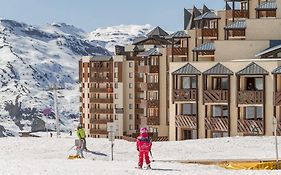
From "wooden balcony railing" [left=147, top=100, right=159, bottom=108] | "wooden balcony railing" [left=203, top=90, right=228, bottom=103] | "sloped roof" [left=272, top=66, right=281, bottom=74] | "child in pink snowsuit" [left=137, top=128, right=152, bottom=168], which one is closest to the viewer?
"child in pink snowsuit" [left=137, top=128, right=152, bottom=168]

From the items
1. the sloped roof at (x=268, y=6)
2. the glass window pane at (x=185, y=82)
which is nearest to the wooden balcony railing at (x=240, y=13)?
the sloped roof at (x=268, y=6)

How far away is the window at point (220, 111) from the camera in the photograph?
5753 cm

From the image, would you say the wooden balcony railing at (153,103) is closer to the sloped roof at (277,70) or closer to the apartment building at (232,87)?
the apartment building at (232,87)

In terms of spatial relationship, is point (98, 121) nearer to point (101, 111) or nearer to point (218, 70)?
point (101, 111)

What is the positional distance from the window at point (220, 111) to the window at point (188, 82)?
9.22 ft

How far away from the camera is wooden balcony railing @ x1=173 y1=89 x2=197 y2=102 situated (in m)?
58.5

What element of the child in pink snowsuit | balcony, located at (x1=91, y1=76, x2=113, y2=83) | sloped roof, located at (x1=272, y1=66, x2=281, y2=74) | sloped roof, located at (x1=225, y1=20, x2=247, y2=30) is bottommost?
the child in pink snowsuit

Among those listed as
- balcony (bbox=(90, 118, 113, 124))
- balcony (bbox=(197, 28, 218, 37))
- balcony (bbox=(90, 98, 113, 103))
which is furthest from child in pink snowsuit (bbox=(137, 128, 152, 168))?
balcony (bbox=(90, 118, 113, 124))

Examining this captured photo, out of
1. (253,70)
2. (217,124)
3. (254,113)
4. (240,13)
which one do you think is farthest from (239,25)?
(217,124)

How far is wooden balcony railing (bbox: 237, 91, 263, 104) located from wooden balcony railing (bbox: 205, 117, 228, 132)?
8.07 ft

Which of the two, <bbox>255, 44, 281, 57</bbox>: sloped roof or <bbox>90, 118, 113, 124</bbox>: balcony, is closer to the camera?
<bbox>255, 44, 281, 57</bbox>: sloped roof

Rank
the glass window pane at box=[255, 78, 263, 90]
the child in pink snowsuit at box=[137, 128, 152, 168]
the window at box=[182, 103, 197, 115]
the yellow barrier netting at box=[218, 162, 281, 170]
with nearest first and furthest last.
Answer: the child in pink snowsuit at box=[137, 128, 152, 168] < the yellow barrier netting at box=[218, 162, 281, 170] < the glass window pane at box=[255, 78, 263, 90] < the window at box=[182, 103, 197, 115]

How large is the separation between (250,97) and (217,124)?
400 cm

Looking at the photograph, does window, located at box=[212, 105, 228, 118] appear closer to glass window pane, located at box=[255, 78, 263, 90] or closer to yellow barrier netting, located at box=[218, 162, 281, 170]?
glass window pane, located at box=[255, 78, 263, 90]
